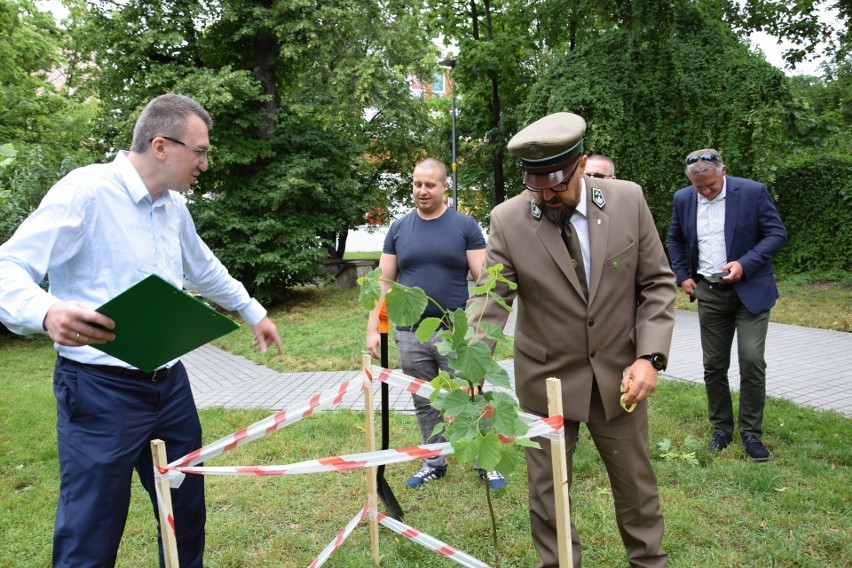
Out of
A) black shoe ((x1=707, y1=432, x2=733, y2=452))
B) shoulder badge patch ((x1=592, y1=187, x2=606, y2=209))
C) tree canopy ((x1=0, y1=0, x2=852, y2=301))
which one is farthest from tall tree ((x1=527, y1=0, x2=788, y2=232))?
shoulder badge patch ((x1=592, y1=187, x2=606, y2=209))

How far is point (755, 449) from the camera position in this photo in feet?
14.4

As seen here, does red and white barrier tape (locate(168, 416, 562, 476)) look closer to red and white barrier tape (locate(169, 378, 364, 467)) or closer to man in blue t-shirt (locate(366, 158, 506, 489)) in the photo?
red and white barrier tape (locate(169, 378, 364, 467))

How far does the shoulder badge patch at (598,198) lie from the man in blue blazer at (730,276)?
222 centimetres

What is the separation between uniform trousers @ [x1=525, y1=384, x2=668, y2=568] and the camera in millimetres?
2553

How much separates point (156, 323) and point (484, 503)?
274 centimetres

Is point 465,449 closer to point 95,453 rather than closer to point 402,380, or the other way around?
point 402,380

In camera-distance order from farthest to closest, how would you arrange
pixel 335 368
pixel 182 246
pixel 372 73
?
pixel 372 73, pixel 335 368, pixel 182 246

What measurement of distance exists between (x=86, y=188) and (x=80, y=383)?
74 cm

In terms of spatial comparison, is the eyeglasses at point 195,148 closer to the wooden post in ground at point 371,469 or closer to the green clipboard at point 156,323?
the green clipboard at point 156,323

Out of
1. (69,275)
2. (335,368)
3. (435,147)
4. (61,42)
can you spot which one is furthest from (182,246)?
(61,42)

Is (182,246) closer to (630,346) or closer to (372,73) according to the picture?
(630,346)

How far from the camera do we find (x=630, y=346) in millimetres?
2561

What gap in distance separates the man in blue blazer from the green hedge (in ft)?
38.3

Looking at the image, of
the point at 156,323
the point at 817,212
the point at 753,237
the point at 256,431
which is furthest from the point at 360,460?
the point at 817,212
